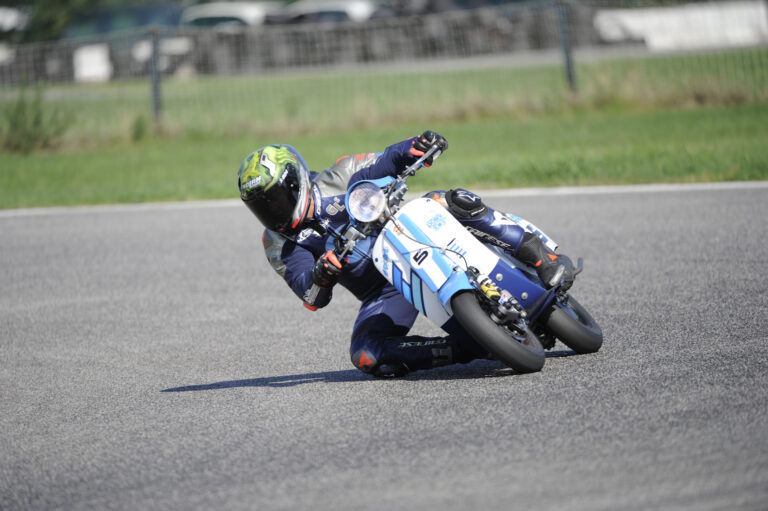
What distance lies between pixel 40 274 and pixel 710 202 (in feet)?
20.7

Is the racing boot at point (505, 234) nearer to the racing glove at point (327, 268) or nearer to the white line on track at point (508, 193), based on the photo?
the racing glove at point (327, 268)

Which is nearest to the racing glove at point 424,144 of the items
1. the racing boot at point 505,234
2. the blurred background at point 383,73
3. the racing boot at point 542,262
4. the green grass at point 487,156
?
the racing boot at point 505,234

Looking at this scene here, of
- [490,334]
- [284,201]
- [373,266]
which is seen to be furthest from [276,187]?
[490,334]

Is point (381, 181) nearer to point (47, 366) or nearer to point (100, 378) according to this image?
point (100, 378)

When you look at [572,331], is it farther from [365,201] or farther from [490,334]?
[365,201]

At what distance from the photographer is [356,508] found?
3693 millimetres

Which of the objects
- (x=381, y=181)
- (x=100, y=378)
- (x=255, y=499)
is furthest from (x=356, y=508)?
(x=100, y=378)

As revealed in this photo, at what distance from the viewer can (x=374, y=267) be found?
5816 mm

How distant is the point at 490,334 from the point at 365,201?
898 millimetres

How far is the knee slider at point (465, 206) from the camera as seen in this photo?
541cm

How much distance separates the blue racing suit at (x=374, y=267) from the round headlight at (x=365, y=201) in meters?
0.27

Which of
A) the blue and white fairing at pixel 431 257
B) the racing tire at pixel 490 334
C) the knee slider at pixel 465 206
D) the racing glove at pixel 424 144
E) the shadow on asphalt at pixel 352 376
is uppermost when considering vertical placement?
the racing glove at pixel 424 144

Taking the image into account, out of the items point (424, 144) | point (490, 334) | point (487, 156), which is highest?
point (424, 144)

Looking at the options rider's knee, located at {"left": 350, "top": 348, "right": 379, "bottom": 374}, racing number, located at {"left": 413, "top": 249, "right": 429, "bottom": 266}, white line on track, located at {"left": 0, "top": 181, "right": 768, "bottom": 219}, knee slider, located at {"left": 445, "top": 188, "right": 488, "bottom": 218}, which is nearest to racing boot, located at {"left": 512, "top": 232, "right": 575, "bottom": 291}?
knee slider, located at {"left": 445, "top": 188, "right": 488, "bottom": 218}
